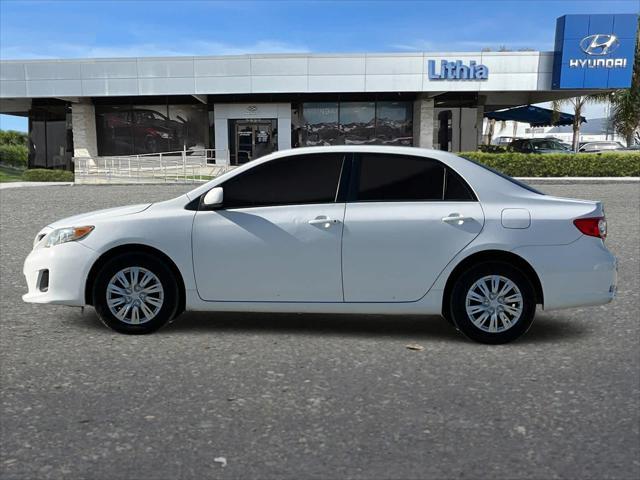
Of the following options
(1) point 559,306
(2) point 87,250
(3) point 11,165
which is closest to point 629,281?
(1) point 559,306

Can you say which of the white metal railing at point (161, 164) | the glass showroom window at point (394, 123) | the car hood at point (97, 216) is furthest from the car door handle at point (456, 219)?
the glass showroom window at point (394, 123)

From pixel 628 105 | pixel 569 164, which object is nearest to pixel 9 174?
pixel 569 164

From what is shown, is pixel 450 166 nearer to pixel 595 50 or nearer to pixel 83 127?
pixel 595 50

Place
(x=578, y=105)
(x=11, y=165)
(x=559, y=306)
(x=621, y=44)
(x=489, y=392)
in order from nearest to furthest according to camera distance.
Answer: (x=489, y=392) < (x=559, y=306) < (x=621, y=44) < (x=578, y=105) < (x=11, y=165)

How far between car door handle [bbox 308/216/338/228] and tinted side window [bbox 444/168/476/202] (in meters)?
0.94

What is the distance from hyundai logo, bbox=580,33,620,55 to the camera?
28656 millimetres

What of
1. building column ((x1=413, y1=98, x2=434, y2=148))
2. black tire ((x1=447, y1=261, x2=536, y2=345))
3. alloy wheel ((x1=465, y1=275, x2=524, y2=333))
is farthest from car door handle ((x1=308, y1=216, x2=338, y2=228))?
building column ((x1=413, y1=98, x2=434, y2=148))

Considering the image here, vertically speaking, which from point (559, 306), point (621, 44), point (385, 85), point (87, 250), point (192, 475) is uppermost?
point (621, 44)

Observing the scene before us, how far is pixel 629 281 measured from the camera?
705cm

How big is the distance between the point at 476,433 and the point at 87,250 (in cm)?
337

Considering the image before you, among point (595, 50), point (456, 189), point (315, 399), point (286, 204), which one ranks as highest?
point (595, 50)

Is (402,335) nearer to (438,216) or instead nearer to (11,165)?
(438,216)

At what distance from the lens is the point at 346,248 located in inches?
190

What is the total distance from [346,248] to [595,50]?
28.5 m
